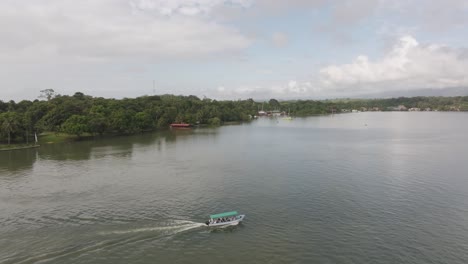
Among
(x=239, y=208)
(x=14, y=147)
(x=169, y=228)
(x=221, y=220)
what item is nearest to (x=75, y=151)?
(x=14, y=147)

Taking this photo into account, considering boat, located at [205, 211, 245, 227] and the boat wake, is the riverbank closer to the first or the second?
the boat wake

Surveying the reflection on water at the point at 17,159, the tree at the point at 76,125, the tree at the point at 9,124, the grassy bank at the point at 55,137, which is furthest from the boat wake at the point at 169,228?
the tree at the point at 76,125

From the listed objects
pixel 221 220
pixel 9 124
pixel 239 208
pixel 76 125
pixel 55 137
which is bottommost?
pixel 239 208

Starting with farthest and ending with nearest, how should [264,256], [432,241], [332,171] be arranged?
[332,171] < [432,241] < [264,256]

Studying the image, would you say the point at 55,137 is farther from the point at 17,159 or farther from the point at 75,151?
the point at 17,159

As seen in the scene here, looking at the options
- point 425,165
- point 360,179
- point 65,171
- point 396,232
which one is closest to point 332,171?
point 360,179

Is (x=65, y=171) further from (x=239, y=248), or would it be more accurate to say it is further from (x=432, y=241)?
(x=432, y=241)

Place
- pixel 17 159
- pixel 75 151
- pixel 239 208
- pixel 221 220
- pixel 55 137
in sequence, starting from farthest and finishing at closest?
pixel 55 137 < pixel 75 151 < pixel 17 159 < pixel 239 208 < pixel 221 220

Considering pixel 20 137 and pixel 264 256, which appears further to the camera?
pixel 20 137

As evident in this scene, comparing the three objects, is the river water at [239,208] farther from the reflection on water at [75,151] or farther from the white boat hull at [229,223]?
the reflection on water at [75,151]
